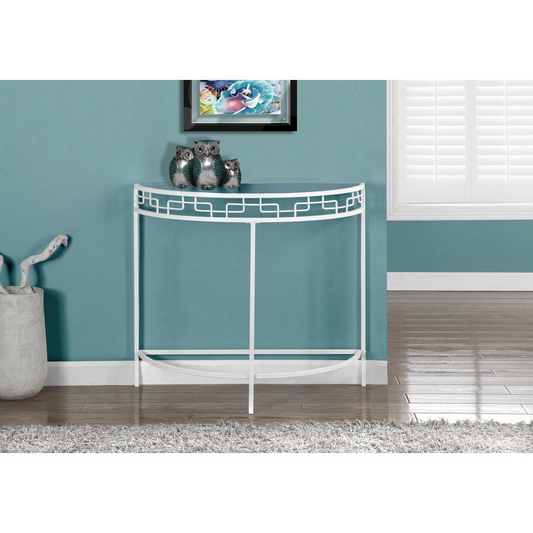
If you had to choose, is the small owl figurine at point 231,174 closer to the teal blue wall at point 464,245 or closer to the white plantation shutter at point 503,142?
the teal blue wall at point 464,245

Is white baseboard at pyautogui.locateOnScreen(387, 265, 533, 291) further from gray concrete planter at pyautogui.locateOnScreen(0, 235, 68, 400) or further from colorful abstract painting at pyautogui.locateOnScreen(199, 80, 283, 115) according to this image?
gray concrete planter at pyautogui.locateOnScreen(0, 235, 68, 400)

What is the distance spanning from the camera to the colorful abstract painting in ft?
9.27

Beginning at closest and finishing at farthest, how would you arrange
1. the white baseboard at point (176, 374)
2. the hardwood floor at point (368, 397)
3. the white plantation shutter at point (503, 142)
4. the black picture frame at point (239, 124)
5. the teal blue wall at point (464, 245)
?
the hardwood floor at point (368, 397) < the black picture frame at point (239, 124) < the white baseboard at point (176, 374) < the white plantation shutter at point (503, 142) < the teal blue wall at point (464, 245)

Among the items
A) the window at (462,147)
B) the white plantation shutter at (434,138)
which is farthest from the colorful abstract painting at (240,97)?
the white plantation shutter at (434,138)

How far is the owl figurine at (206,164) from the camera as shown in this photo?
273 cm

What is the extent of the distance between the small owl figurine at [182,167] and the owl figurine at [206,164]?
24 mm

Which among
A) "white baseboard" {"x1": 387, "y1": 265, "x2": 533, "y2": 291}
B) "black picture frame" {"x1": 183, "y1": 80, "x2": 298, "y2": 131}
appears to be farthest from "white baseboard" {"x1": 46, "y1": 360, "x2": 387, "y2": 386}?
"white baseboard" {"x1": 387, "y1": 265, "x2": 533, "y2": 291}

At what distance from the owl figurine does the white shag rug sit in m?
0.90

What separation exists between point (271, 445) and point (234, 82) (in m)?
1.39

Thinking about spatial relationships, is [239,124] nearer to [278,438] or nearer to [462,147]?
[278,438]

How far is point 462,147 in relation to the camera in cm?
511

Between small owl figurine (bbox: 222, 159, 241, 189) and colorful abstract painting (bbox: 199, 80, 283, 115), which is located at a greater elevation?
colorful abstract painting (bbox: 199, 80, 283, 115)

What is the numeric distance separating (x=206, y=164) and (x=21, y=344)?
3.16 ft
